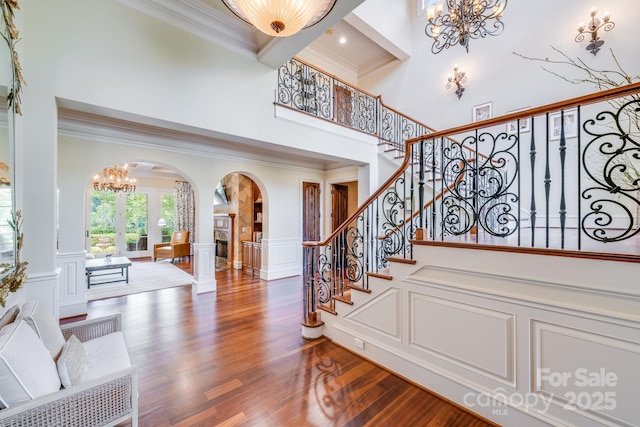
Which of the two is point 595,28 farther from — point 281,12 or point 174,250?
point 174,250

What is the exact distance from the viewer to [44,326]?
1.77m

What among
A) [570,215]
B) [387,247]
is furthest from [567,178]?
[387,247]

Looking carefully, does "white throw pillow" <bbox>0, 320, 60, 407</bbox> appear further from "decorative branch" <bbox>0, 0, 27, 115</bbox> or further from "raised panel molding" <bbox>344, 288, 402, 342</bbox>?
"raised panel molding" <bbox>344, 288, 402, 342</bbox>

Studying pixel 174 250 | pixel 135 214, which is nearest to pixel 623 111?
pixel 174 250

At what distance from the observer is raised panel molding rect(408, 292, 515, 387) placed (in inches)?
75.6

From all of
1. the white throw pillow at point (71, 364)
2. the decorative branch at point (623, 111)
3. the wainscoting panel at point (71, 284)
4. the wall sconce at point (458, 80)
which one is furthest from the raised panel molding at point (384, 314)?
the wall sconce at point (458, 80)

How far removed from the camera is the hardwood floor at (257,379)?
1984 mm

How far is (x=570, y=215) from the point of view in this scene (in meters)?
4.82

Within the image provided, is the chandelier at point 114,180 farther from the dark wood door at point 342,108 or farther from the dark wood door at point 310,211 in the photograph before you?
the dark wood door at point 342,108

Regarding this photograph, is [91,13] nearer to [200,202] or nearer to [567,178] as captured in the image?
[200,202]

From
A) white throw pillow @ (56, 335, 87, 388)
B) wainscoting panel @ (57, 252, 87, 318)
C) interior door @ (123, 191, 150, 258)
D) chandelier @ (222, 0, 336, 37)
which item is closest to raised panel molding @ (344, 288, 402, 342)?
white throw pillow @ (56, 335, 87, 388)

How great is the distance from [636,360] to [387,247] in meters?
2.19

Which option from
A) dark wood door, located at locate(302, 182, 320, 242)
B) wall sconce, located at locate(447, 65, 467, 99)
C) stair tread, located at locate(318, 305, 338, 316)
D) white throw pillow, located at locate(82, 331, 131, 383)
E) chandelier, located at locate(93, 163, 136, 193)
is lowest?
stair tread, located at locate(318, 305, 338, 316)

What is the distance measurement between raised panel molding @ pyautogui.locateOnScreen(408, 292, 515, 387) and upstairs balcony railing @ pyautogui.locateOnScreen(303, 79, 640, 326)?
1.64ft
